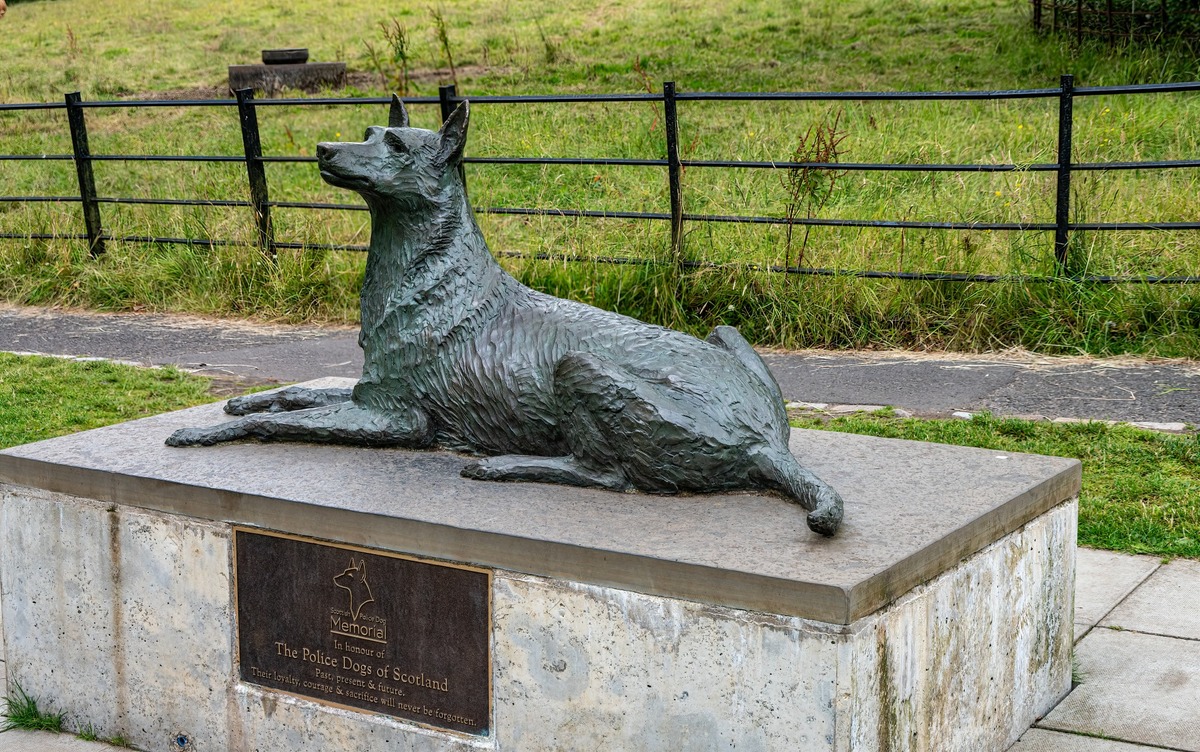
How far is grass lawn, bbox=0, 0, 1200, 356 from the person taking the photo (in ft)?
26.2

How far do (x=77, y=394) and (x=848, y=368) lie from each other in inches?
172

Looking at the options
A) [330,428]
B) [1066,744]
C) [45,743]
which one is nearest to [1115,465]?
[1066,744]

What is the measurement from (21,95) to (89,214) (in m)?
11.0

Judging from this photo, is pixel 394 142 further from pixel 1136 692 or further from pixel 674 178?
pixel 674 178

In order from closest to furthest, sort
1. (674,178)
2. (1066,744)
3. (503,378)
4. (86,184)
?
(1066,744), (503,378), (674,178), (86,184)

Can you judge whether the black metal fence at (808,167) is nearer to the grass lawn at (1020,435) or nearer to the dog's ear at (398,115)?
the grass lawn at (1020,435)

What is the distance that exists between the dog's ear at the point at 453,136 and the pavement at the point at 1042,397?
2049mm

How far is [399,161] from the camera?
3.74 meters

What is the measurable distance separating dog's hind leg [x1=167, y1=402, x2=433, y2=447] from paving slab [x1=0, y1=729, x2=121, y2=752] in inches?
36.5

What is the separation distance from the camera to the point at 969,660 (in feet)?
11.1

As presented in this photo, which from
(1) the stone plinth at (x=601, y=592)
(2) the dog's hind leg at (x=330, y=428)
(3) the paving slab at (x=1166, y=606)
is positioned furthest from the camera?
(3) the paving slab at (x=1166, y=606)

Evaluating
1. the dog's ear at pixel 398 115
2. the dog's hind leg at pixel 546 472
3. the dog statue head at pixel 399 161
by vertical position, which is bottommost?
the dog's hind leg at pixel 546 472

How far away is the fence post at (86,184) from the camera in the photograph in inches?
423

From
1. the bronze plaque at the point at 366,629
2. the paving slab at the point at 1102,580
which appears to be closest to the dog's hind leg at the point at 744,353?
the bronze plaque at the point at 366,629
